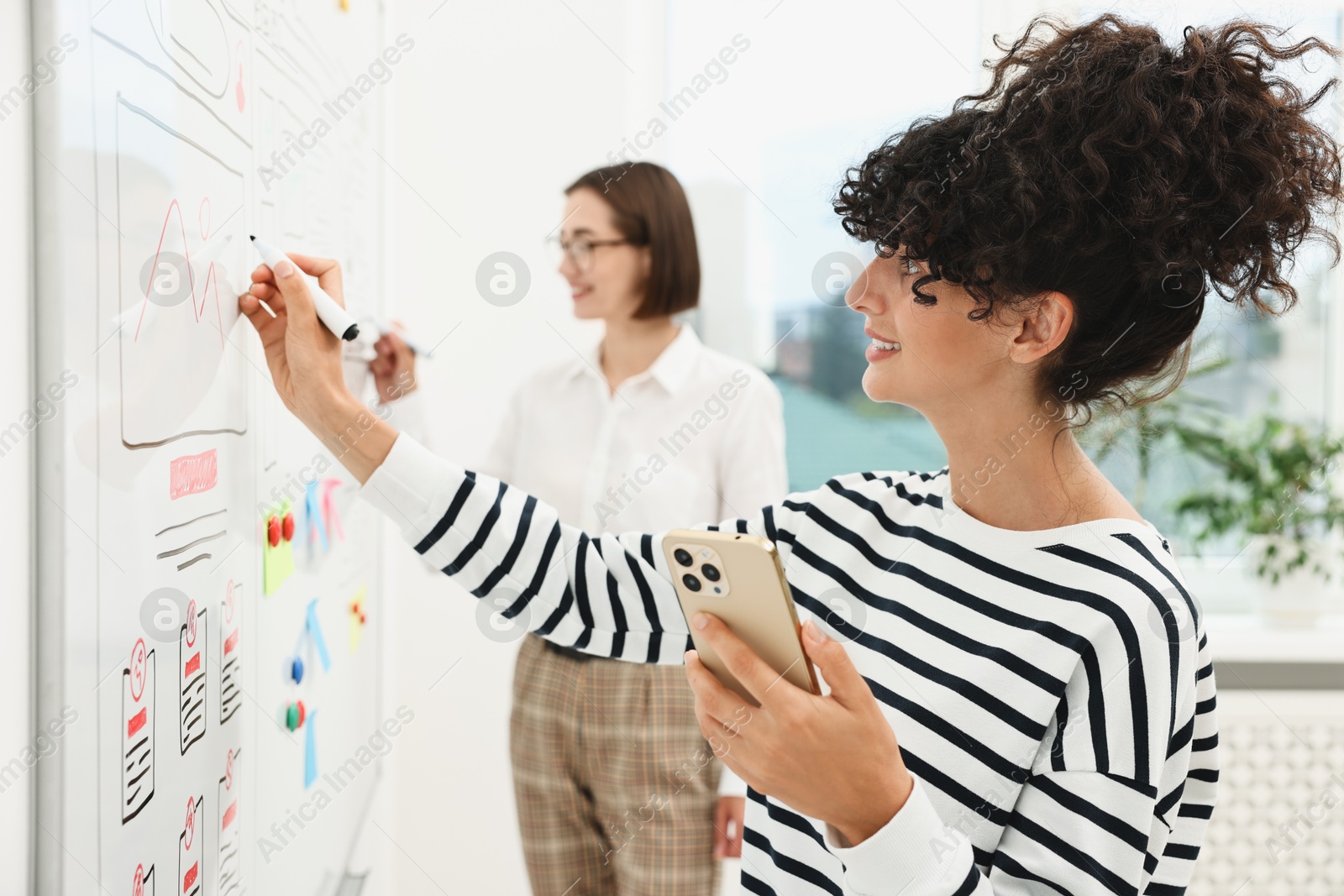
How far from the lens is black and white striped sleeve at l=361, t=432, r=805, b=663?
0.82 metres

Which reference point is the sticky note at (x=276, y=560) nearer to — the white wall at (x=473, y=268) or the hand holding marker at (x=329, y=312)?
the hand holding marker at (x=329, y=312)

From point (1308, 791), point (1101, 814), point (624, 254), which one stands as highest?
point (624, 254)

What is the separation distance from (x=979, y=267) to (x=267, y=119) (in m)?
0.65

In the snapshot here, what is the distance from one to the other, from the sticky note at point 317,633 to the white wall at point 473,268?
2.48 feet

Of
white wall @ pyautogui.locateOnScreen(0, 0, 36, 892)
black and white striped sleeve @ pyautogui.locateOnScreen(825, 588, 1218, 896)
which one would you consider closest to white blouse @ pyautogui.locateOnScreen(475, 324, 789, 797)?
black and white striped sleeve @ pyautogui.locateOnScreen(825, 588, 1218, 896)

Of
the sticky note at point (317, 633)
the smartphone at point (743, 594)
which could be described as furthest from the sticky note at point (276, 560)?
the smartphone at point (743, 594)

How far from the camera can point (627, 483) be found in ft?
4.87

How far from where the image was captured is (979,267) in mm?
685

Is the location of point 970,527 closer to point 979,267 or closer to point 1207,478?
point 979,267

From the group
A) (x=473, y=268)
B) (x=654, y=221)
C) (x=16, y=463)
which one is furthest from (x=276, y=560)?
(x=473, y=268)

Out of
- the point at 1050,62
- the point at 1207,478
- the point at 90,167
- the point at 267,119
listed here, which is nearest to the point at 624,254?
the point at 267,119

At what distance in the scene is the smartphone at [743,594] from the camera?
0.55 m

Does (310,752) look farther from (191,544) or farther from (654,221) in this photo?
(654,221)

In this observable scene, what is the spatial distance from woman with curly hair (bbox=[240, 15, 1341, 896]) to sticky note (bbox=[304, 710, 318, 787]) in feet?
1.34
